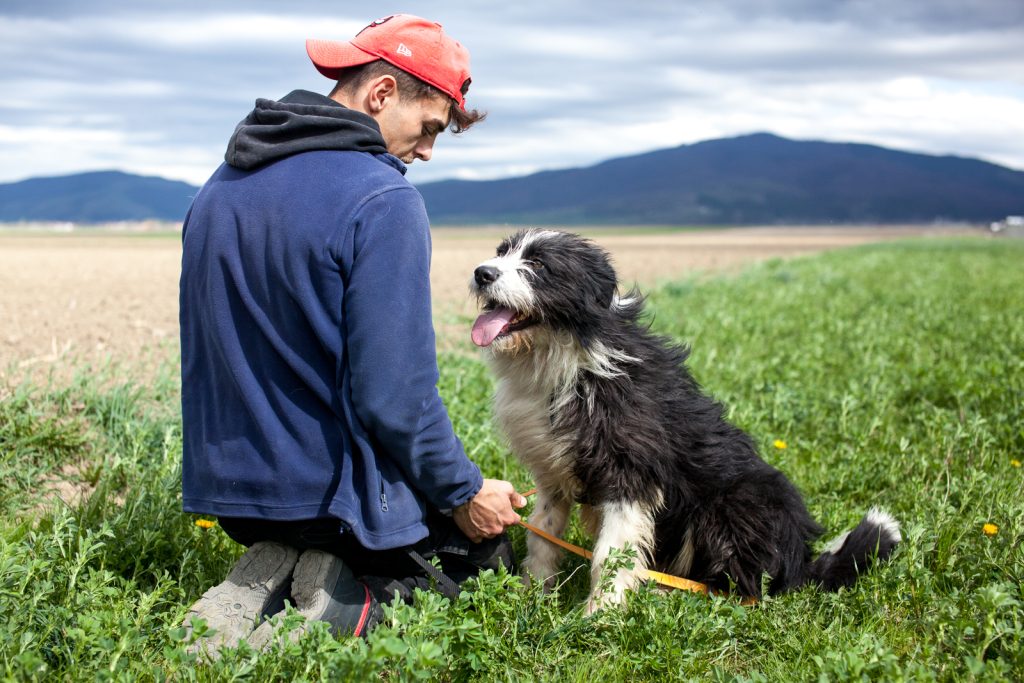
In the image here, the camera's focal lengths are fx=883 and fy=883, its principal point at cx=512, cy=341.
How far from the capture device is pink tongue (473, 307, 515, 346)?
3.62m

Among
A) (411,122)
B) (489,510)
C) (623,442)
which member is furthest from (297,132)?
(623,442)

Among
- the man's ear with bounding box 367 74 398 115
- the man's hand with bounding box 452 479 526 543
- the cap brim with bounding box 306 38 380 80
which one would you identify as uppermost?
the cap brim with bounding box 306 38 380 80

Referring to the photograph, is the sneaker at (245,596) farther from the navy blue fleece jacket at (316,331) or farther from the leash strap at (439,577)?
the leash strap at (439,577)

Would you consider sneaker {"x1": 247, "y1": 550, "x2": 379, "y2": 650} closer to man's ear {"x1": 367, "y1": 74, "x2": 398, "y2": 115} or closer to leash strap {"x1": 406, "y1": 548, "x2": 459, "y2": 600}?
leash strap {"x1": 406, "y1": 548, "x2": 459, "y2": 600}

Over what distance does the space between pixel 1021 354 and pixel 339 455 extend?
23.0 ft

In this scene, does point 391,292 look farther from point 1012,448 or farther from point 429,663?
point 1012,448

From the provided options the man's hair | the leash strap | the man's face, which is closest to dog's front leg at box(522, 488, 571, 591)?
the leash strap

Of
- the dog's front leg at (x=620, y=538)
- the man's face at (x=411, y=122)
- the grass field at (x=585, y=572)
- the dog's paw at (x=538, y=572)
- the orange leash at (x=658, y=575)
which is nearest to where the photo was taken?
the grass field at (x=585, y=572)

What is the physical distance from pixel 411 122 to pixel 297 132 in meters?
0.45

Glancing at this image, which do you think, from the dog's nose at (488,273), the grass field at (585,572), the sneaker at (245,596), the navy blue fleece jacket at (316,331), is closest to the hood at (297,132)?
the navy blue fleece jacket at (316,331)

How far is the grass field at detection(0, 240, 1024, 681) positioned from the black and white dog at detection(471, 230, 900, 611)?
7.9 inches

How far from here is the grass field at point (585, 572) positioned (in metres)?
2.82

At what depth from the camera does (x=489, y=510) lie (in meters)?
3.26

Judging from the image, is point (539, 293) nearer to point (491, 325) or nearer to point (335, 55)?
point (491, 325)
